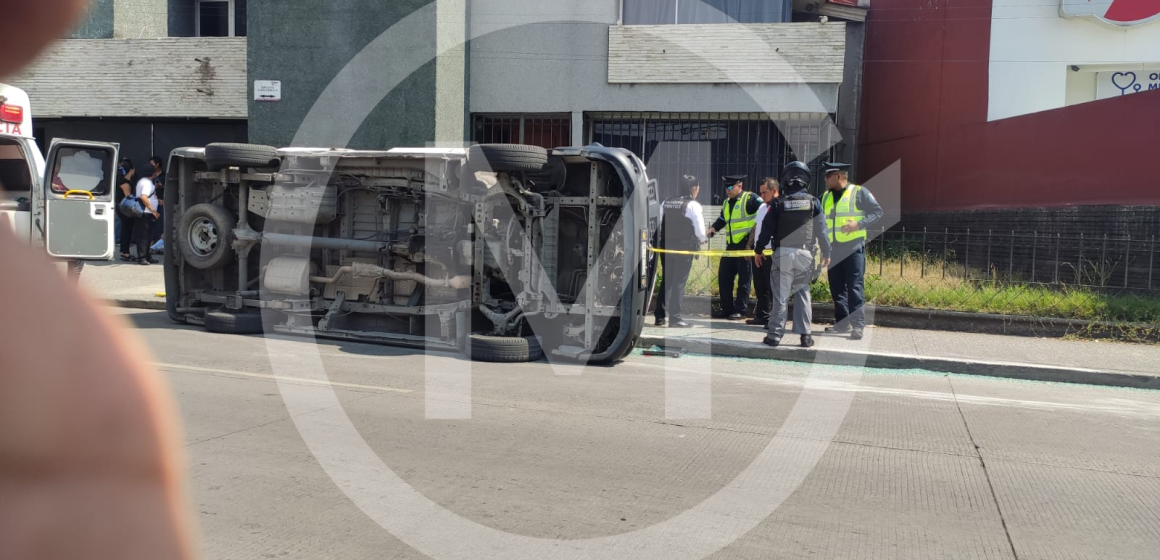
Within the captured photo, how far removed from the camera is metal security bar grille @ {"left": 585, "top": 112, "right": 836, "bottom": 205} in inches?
674

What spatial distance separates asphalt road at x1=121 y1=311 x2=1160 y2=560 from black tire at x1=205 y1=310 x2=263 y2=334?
3.17 ft

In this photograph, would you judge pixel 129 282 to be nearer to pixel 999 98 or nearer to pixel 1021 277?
pixel 1021 277

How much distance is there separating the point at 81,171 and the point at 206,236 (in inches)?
77.3

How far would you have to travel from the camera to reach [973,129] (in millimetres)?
16734

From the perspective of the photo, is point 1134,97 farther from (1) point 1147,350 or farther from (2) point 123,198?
(2) point 123,198

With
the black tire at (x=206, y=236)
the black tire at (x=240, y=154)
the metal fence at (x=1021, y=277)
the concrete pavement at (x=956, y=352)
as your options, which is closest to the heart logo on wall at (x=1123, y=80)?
the metal fence at (x=1021, y=277)

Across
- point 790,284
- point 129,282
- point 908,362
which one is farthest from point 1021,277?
point 129,282

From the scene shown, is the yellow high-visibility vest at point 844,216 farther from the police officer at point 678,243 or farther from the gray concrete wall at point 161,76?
the gray concrete wall at point 161,76

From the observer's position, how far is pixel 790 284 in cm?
996

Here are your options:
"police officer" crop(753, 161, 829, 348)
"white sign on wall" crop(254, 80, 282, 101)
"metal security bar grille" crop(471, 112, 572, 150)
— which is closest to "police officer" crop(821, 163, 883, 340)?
"police officer" crop(753, 161, 829, 348)

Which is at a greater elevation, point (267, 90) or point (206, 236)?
point (267, 90)

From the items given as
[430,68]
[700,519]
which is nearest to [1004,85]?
[430,68]

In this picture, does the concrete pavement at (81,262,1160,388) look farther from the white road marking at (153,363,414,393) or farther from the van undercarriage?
the white road marking at (153,363,414,393)

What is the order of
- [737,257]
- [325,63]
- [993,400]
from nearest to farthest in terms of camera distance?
[993,400]
[737,257]
[325,63]
